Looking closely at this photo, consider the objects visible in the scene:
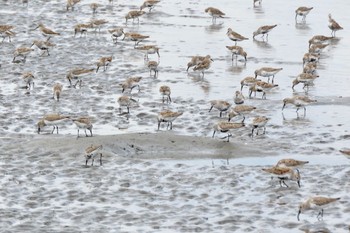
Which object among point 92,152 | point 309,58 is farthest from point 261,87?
point 92,152

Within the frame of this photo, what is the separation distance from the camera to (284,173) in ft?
57.8

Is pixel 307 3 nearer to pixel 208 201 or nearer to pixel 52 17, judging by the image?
pixel 52 17

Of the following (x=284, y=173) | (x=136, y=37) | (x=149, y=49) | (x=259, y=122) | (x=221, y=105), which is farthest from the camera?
(x=136, y=37)

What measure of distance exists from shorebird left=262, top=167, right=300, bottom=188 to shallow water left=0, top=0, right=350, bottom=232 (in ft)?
0.69

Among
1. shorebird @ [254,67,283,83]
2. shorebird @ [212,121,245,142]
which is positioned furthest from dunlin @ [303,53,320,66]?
shorebird @ [212,121,245,142]

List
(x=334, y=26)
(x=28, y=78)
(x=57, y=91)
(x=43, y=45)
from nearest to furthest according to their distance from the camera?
(x=57, y=91) → (x=28, y=78) → (x=43, y=45) → (x=334, y=26)

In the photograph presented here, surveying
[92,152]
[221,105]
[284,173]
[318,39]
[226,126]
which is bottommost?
[284,173]

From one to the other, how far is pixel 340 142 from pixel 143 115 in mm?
5096

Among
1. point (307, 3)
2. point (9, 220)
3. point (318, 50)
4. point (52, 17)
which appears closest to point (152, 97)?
point (318, 50)

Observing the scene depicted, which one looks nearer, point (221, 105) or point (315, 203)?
point (315, 203)

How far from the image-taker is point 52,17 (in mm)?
37812

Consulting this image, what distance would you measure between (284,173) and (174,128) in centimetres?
505

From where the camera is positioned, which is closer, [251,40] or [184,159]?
[184,159]

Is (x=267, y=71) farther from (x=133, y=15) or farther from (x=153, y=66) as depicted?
(x=133, y=15)
